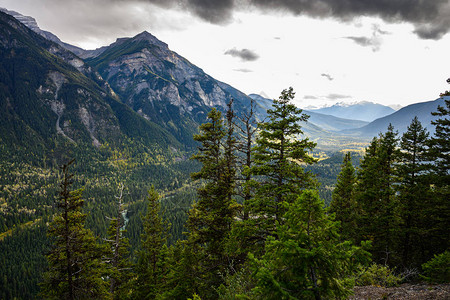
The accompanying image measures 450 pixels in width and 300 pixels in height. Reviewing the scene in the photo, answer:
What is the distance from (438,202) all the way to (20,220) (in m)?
189

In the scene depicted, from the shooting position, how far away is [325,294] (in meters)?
5.48

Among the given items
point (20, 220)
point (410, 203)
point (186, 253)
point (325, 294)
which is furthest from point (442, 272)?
point (20, 220)

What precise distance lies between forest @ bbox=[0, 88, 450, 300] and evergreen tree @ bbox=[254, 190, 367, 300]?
0.03m

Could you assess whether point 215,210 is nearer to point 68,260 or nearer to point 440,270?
point 68,260

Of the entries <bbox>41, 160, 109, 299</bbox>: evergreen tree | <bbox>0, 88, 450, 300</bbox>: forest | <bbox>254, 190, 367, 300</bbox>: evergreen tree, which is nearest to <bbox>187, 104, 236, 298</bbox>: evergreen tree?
<bbox>0, 88, 450, 300</bbox>: forest

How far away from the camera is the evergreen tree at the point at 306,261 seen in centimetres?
Answer: 536

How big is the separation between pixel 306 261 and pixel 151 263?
29763 mm

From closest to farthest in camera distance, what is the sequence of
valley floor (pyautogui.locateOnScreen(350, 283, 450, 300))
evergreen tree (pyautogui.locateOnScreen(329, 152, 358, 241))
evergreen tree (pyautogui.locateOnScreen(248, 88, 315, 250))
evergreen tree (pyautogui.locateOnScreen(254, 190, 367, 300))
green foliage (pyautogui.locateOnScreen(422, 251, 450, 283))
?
evergreen tree (pyautogui.locateOnScreen(254, 190, 367, 300)), valley floor (pyautogui.locateOnScreen(350, 283, 450, 300)), green foliage (pyautogui.locateOnScreen(422, 251, 450, 283)), evergreen tree (pyautogui.locateOnScreen(248, 88, 315, 250)), evergreen tree (pyautogui.locateOnScreen(329, 152, 358, 241))

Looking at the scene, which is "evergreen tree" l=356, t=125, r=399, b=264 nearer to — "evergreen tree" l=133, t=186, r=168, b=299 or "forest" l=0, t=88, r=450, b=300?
"forest" l=0, t=88, r=450, b=300

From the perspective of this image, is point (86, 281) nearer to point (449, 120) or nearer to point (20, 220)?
point (449, 120)

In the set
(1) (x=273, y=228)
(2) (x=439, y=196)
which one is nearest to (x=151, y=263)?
(1) (x=273, y=228)

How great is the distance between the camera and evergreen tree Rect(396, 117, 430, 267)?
19.7 meters

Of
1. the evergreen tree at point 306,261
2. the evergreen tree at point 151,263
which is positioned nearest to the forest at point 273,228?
the evergreen tree at point 306,261

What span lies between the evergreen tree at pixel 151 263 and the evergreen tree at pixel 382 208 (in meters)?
24.5
